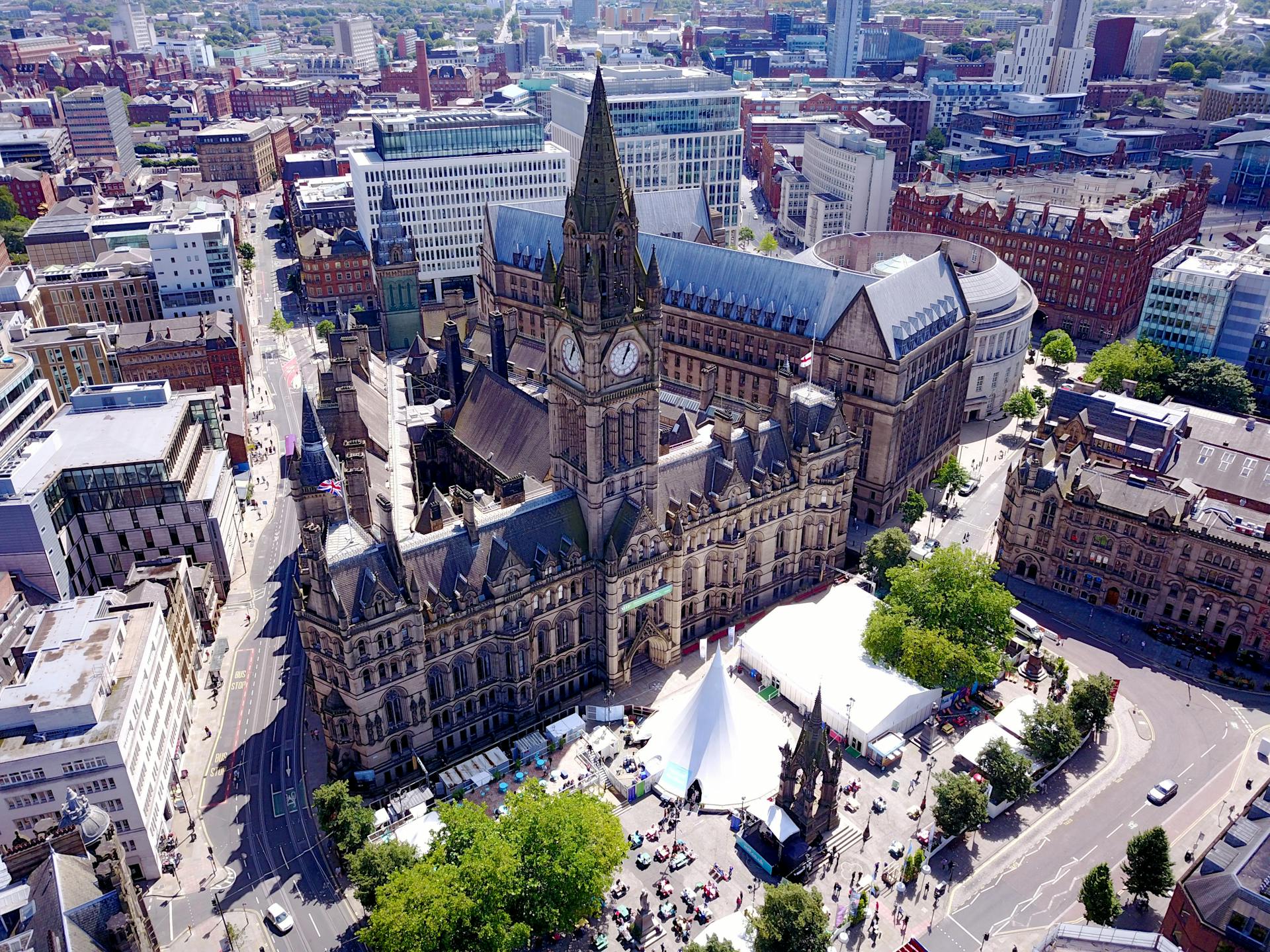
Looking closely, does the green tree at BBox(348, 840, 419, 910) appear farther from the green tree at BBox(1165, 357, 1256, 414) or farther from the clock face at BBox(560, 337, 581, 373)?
the green tree at BBox(1165, 357, 1256, 414)

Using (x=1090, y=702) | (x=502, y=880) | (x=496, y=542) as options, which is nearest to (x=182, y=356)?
(x=496, y=542)

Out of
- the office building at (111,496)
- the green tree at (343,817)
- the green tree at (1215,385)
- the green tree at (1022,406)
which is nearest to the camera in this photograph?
the green tree at (343,817)

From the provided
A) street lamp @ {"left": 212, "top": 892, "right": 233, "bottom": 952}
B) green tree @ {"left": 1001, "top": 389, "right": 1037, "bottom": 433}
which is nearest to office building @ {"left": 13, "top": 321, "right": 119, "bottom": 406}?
street lamp @ {"left": 212, "top": 892, "right": 233, "bottom": 952}

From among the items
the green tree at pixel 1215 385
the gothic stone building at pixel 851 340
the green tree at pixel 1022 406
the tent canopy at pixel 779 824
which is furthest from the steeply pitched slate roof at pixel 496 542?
the green tree at pixel 1215 385

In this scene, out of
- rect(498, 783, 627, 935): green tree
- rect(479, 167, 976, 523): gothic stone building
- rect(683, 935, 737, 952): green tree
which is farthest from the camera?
rect(479, 167, 976, 523): gothic stone building

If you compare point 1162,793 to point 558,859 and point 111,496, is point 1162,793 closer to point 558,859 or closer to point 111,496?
point 558,859

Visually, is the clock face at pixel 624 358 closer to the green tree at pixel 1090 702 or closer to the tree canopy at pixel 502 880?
the tree canopy at pixel 502 880

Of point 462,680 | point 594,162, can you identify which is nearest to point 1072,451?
point 594,162

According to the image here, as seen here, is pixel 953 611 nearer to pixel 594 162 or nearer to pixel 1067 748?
pixel 1067 748
